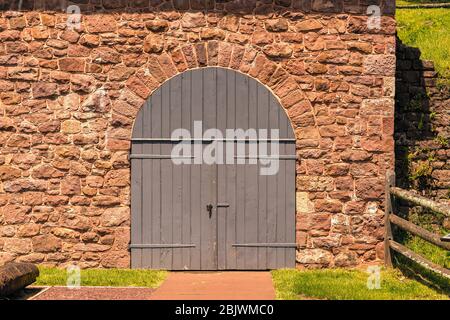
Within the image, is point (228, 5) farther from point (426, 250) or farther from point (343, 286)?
point (426, 250)

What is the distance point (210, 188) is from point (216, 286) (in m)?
1.64

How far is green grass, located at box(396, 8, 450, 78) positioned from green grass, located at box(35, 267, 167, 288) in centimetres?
576

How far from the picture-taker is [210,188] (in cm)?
979

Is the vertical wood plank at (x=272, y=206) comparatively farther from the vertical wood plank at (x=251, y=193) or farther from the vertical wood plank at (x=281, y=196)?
the vertical wood plank at (x=251, y=193)

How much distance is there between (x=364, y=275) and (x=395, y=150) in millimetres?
2486

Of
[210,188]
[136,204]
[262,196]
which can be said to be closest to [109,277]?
[136,204]

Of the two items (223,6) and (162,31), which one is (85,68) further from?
(223,6)

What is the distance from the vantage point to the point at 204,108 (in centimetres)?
982

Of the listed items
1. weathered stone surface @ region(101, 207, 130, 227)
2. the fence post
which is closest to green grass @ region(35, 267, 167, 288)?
weathered stone surface @ region(101, 207, 130, 227)

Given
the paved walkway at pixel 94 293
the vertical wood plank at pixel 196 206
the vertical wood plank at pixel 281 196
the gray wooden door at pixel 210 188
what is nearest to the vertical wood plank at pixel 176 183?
the gray wooden door at pixel 210 188

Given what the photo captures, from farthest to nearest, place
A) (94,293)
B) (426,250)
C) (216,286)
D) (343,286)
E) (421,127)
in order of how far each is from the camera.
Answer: (421,127), (426,250), (216,286), (343,286), (94,293)

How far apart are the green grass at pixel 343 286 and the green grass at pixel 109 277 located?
1.62m

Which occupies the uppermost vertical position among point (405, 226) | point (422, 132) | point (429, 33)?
point (429, 33)

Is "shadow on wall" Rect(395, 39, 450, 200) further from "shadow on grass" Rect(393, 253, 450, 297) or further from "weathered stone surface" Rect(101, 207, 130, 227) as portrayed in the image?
"weathered stone surface" Rect(101, 207, 130, 227)
